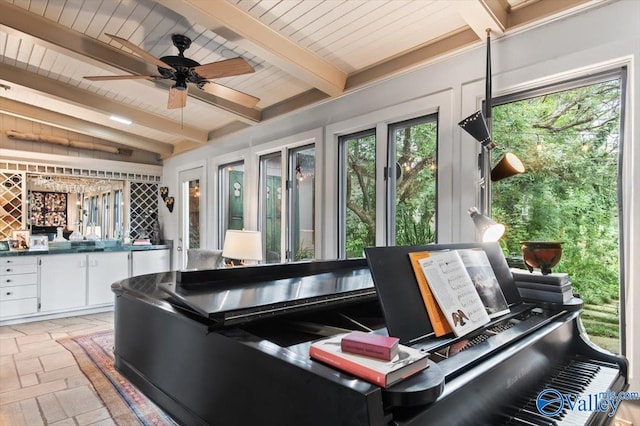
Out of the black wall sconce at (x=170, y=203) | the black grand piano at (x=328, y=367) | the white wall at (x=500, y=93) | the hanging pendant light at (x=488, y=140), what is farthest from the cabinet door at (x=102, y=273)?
the hanging pendant light at (x=488, y=140)

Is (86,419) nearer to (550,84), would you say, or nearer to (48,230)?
(550,84)

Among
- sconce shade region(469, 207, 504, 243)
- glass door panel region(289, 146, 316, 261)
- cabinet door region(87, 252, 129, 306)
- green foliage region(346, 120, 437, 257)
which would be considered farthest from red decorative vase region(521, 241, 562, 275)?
cabinet door region(87, 252, 129, 306)

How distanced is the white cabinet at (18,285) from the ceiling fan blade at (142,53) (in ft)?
11.6

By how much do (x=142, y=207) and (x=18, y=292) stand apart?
2.40 meters

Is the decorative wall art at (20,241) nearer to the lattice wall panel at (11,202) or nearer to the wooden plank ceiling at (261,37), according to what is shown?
the lattice wall panel at (11,202)

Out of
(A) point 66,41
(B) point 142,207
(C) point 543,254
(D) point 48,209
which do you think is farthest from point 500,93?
(D) point 48,209

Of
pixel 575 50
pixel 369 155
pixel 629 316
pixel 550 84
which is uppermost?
pixel 575 50

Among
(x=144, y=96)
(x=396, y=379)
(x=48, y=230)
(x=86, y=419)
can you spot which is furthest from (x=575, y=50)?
(x=48, y=230)

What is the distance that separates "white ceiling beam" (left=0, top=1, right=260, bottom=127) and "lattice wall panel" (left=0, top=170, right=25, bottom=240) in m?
3.58

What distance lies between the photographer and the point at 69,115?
5137 millimetres

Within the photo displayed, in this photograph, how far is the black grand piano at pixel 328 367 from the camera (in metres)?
0.73

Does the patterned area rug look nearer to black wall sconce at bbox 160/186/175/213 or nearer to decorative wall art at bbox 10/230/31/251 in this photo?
decorative wall art at bbox 10/230/31/251

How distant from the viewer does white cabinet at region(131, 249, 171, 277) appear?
5.59 m

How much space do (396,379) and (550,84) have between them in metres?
2.22
